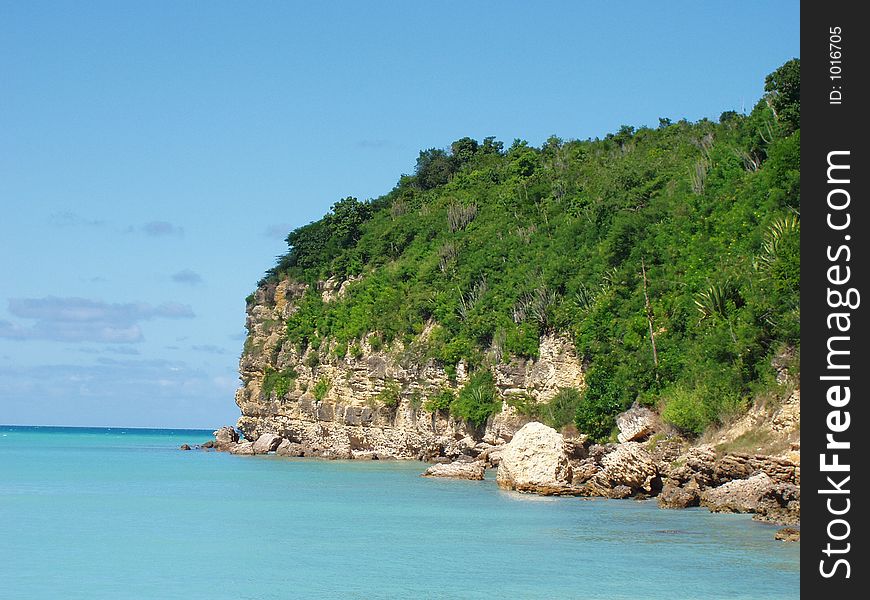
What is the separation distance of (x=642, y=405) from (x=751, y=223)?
7.06 metres

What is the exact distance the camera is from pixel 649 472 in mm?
28734

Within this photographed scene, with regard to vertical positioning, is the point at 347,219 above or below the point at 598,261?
above

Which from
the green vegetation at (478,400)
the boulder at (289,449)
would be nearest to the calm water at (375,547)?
the green vegetation at (478,400)

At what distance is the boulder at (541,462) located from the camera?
30234 mm

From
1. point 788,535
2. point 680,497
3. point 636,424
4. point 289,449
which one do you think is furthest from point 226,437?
point 788,535

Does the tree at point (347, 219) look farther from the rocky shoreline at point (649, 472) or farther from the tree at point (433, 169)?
the rocky shoreline at point (649, 472)

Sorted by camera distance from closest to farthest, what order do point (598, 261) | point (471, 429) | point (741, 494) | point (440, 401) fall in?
point (741, 494) < point (598, 261) < point (471, 429) < point (440, 401)

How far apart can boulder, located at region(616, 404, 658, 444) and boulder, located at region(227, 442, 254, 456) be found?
106 feet

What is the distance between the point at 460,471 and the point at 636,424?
25.3 ft

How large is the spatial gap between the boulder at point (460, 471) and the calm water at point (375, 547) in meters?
2.76

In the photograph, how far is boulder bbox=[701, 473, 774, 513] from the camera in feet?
75.8

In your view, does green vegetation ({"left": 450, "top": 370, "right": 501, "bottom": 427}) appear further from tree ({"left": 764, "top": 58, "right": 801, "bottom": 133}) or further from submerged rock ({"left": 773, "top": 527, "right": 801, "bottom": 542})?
submerged rock ({"left": 773, "top": 527, "right": 801, "bottom": 542})

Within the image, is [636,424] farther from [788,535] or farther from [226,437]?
[226,437]
